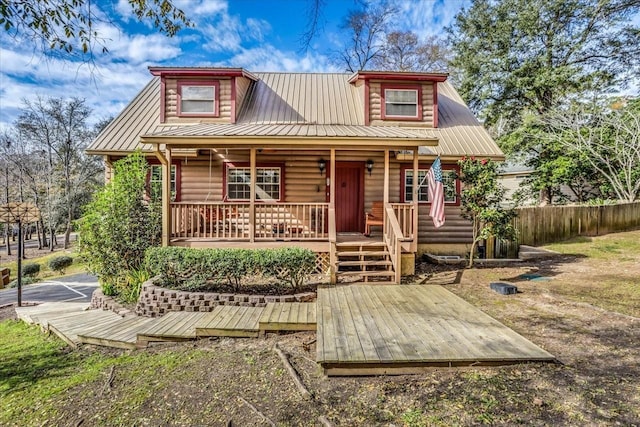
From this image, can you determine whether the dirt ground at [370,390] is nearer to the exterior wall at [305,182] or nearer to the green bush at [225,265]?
the green bush at [225,265]

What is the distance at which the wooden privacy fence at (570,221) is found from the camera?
12.3 metres

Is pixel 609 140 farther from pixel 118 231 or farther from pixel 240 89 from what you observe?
pixel 118 231

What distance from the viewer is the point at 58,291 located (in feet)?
33.4

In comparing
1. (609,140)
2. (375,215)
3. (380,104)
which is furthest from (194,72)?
(609,140)

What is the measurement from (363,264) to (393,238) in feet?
3.06

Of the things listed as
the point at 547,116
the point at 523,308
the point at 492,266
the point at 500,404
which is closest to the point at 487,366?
the point at 500,404

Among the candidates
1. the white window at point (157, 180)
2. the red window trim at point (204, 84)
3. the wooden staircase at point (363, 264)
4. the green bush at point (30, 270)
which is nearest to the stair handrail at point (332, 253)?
the wooden staircase at point (363, 264)

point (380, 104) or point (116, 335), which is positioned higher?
point (380, 104)

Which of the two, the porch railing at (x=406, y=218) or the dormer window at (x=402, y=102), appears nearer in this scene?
the porch railing at (x=406, y=218)

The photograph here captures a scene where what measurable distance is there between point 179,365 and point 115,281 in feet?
15.3

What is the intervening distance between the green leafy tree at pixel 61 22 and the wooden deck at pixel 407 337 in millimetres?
4094

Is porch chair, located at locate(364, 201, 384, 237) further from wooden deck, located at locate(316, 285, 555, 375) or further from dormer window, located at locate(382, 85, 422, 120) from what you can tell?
wooden deck, located at locate(316, 285, 555, 375)

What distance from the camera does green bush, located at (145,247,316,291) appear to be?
6.65 m

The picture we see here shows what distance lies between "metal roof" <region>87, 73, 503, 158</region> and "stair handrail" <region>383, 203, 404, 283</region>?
2.39m
